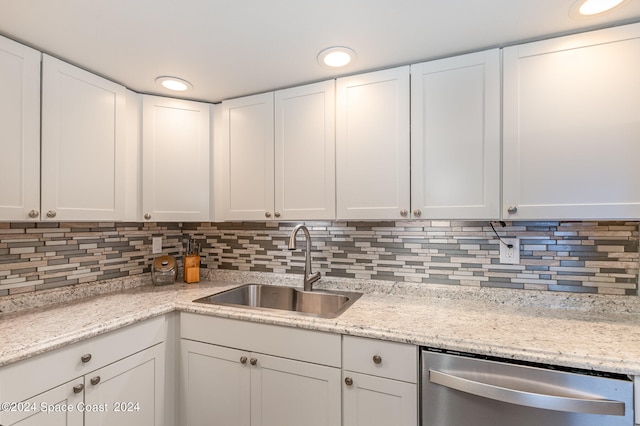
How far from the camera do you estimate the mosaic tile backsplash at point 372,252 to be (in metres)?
1.43

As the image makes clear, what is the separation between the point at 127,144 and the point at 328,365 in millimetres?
1610

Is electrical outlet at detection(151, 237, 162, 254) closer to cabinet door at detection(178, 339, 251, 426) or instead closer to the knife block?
the knife block

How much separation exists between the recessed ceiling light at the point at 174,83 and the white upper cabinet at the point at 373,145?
2.83ft

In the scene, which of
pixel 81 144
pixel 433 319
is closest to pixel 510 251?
pixel 433 319

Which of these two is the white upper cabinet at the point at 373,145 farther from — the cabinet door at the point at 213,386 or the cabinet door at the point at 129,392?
the cabinet door at the point at 129,392

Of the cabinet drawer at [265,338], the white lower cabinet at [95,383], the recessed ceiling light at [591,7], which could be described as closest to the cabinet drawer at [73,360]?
the white lower cabinet at [95,383]

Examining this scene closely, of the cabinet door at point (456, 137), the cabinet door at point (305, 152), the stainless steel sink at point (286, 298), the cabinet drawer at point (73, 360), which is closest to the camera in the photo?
the cabinet drawer at point (73, 360)

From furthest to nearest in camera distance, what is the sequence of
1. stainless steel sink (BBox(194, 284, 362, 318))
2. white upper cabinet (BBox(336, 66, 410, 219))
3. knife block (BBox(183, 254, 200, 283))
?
knife block (BBox(183, 254, 200, 283))
stainless steel sink (BBox(194, 284, 362, 318))
white upper cabinet (BBox(336, 66, 410, 219))

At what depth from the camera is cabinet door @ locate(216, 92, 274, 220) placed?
1.82m

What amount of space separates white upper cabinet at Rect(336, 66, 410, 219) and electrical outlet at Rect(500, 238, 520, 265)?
0.54 metres

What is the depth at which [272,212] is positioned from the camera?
71.4 inches

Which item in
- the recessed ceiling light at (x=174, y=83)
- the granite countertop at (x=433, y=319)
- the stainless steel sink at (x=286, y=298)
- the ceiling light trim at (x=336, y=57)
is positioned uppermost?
the ceiling light trim at (x=336, y=57)

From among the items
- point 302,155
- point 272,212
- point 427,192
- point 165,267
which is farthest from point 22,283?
point 427,192

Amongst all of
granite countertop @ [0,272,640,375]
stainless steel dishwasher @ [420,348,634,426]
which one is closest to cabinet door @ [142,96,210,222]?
granite countertop @ [0,272,640,375]
